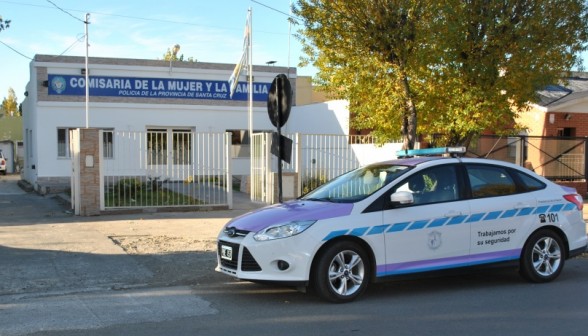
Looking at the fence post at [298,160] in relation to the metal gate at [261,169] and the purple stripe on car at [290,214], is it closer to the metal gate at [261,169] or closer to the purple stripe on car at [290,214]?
the metal gate at [261,169]

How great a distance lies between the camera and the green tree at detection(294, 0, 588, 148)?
10047 mm

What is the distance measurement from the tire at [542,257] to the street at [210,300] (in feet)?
0.47

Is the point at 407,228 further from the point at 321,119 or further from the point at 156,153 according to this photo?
the point at 321,119

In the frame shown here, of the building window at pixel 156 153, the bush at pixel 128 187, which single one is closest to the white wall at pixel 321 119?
the building window at pixel 156 153

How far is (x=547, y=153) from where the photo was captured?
1847 centimetres

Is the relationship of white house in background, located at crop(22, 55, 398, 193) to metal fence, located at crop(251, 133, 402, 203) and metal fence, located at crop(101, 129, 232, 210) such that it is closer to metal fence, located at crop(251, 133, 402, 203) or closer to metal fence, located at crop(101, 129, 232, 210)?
metal fence, located at crop(101, 129, 232, 210)

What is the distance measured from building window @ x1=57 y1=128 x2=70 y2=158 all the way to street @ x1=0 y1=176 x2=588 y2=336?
1235 cm

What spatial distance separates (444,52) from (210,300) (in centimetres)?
611

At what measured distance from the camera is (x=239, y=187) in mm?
21375

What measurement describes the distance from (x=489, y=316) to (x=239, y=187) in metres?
16.0

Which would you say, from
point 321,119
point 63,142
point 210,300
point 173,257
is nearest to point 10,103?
point 63,142

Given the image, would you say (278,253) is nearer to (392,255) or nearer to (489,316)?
(392,255)

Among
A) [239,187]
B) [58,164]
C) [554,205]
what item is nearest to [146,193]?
[239,187]

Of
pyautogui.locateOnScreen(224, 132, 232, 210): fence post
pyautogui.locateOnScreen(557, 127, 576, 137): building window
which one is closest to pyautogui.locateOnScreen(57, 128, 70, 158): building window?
pyautogui.locateOnScreen(224, 132, 232, 210): fence post
